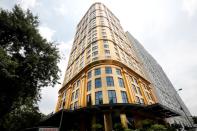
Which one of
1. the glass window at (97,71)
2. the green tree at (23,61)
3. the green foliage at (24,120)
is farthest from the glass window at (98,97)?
the green foliage at (24,120)

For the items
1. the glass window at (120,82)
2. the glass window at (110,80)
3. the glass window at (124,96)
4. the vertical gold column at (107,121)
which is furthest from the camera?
the glass window at (120,82)

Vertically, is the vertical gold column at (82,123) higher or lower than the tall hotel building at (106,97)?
lower

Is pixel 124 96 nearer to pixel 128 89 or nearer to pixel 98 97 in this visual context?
pixel 128 89

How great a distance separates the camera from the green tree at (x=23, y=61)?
15955 mm

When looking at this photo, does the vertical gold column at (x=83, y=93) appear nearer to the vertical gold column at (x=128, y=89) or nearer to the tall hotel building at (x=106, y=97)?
the tall hotel building at (x=106, y=97)

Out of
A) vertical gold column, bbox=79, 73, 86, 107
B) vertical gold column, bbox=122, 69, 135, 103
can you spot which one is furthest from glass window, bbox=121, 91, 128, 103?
vertical gold column, bbox=79, 73, 86, 107

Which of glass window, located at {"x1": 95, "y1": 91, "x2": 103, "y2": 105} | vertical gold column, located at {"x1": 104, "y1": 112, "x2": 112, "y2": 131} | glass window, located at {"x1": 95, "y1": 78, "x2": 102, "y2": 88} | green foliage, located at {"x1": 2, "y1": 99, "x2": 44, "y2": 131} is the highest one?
glass window, located at {"x1": 95, "y1": 78, "x2": 102, "y2": 88}

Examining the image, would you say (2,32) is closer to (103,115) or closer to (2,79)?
(2,79)

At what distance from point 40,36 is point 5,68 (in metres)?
7.88

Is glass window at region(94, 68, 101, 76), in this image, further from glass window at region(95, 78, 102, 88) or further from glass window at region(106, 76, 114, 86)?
glass window at region(106, 76, 114, 86)

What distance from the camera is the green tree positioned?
1596 centimetres

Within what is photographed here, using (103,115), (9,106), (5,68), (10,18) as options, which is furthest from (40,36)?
(103,115)

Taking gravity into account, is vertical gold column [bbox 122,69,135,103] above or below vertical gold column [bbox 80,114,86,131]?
above

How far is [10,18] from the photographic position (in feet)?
56.0
